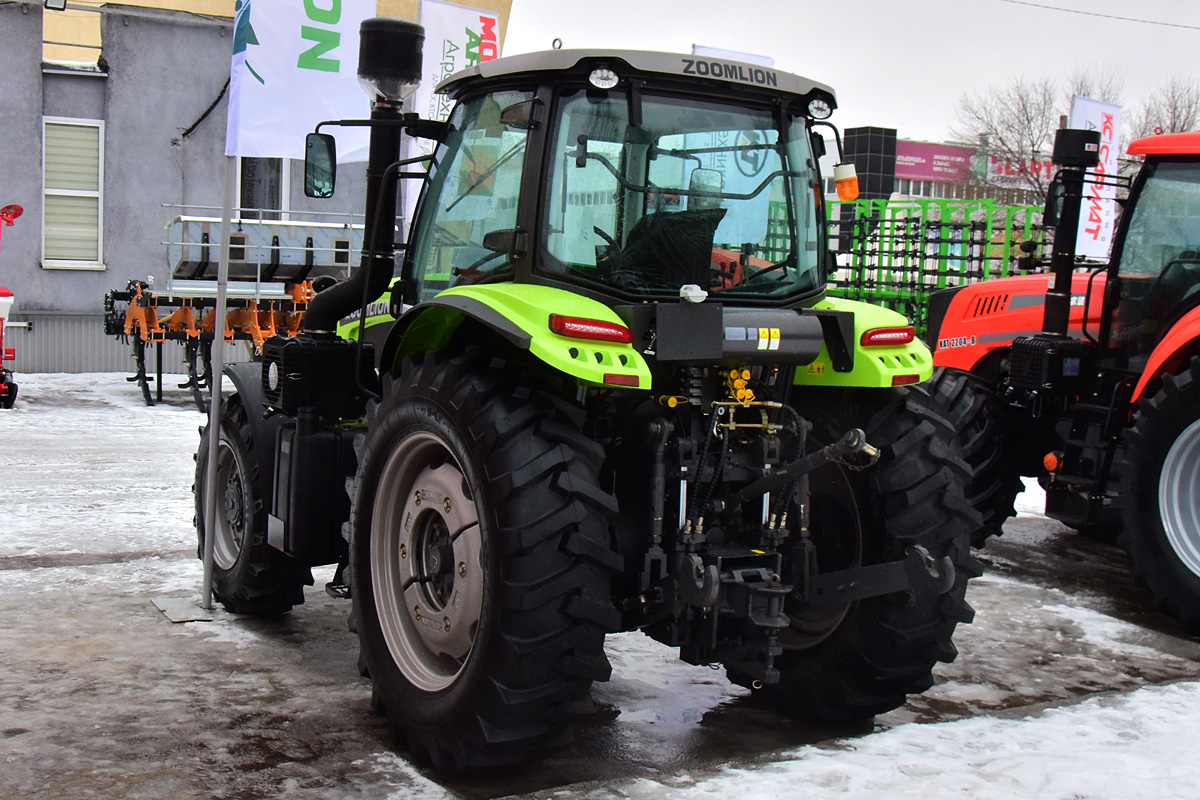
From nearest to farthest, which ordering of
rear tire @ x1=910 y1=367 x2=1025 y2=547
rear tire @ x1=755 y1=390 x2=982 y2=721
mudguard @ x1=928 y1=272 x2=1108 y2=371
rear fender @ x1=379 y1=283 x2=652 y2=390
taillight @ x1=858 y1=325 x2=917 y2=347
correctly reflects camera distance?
rear fender @ x1=379 y1=283 x2=652 y2=390 → rear tire @ x1=755 y1=390 x2=982 y2=721 → taillight @ x1=858 y1=325 x2=917 y2=347 → rear tire @ x1=910 y1=367 x2=1025 y2=547 → mudguard @ x1=928 y1=272 x2=1108 y2=371

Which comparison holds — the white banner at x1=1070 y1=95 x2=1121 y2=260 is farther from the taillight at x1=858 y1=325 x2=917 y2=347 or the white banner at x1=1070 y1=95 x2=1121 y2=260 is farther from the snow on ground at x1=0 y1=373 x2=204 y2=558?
the taillight at x1=858 y1=325 x2=917 y2=347

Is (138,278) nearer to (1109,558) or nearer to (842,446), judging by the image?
(1109,558)

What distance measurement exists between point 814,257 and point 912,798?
1991 millimetres

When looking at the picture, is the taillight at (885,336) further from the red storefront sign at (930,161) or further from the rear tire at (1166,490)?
the red storefront sign at (930,161)

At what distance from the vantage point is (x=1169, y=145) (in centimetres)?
740

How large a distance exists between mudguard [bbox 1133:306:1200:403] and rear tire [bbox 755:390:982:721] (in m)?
2.77

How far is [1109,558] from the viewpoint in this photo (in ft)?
28.2

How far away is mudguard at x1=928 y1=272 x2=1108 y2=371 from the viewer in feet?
28.6

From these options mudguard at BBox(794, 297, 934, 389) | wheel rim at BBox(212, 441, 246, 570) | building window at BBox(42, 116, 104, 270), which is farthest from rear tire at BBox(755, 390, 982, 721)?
building window at BBox(42, 116, 104, 270)

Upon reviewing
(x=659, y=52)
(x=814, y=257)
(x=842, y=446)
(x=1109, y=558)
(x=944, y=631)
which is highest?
(x=659, y=52)

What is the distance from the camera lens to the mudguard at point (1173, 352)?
6.92 metres

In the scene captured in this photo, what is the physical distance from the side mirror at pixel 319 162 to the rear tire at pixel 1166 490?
4422 mm

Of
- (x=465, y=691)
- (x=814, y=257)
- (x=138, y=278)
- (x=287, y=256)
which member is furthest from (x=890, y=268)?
(x=465, y=691)

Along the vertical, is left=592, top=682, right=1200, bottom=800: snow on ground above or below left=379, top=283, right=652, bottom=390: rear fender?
below
